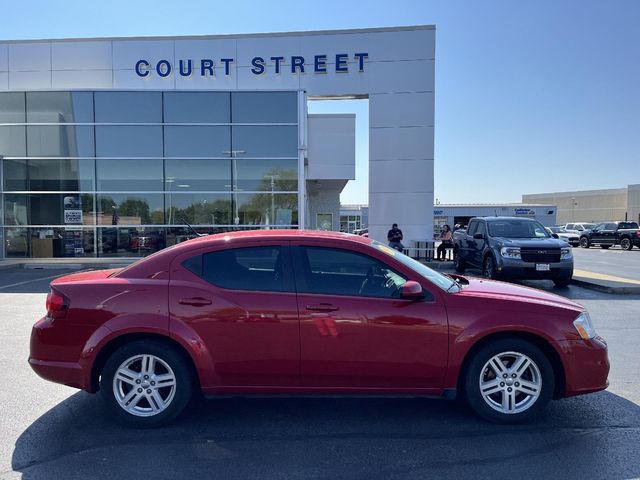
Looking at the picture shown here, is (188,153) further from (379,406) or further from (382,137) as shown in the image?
(379,406)

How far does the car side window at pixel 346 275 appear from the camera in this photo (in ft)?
12.6

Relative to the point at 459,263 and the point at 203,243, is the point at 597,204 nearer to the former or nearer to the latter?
the point at 459,263

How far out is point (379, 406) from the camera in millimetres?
4242

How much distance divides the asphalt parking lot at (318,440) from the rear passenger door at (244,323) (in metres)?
0.47

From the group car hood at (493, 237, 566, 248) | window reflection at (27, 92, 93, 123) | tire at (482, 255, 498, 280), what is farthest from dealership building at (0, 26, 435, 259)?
car hood at (493, 237, 566, 248)

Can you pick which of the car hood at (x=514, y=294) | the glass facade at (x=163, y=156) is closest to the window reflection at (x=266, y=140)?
the glass facade at (x=163, y=156)

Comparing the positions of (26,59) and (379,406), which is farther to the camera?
(26,59)

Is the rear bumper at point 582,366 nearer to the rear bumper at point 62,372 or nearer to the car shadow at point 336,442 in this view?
the car shadow at point 336,442

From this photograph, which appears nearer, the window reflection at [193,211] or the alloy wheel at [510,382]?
the alloy wheel at [510,382]

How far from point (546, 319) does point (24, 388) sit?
4897 millimetres

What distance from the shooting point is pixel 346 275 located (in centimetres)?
393

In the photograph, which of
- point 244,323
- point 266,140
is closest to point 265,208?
point 266,140

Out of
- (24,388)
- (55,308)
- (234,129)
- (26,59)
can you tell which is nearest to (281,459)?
(55,308)

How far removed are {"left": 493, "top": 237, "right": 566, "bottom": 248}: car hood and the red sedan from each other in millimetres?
7346
